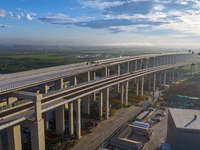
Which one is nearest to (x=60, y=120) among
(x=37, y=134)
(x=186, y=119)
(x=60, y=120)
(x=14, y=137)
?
(x=60, y=120)

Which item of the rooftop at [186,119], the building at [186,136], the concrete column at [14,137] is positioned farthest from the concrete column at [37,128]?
the rooftop at [186,119]

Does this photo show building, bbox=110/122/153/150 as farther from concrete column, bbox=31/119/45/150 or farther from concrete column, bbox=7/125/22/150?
concrete column, bbox=7/125/22/150

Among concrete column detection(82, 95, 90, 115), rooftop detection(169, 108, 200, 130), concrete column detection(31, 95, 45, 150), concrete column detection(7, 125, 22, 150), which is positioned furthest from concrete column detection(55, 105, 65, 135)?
rooftop detection(169, 108, 200, 130)

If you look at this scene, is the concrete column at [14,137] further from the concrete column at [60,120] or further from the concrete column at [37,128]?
the concrete column at [60,120]

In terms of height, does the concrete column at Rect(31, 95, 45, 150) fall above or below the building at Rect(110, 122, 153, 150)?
above

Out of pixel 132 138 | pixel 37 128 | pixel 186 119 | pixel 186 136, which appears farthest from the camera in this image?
pixel 132 138

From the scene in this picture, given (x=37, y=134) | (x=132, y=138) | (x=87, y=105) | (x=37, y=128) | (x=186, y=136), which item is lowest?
(x=132, y=138)

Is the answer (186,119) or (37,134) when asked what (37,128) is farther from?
(186,119)

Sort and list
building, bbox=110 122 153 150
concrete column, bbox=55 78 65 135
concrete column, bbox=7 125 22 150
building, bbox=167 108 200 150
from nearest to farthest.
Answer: concrete column, bbox=7 125 22 150 < building, bbox=167 108 200 150 < building, bbox=110 122 153 150 < concrete column, bbox=55 78 65 135
